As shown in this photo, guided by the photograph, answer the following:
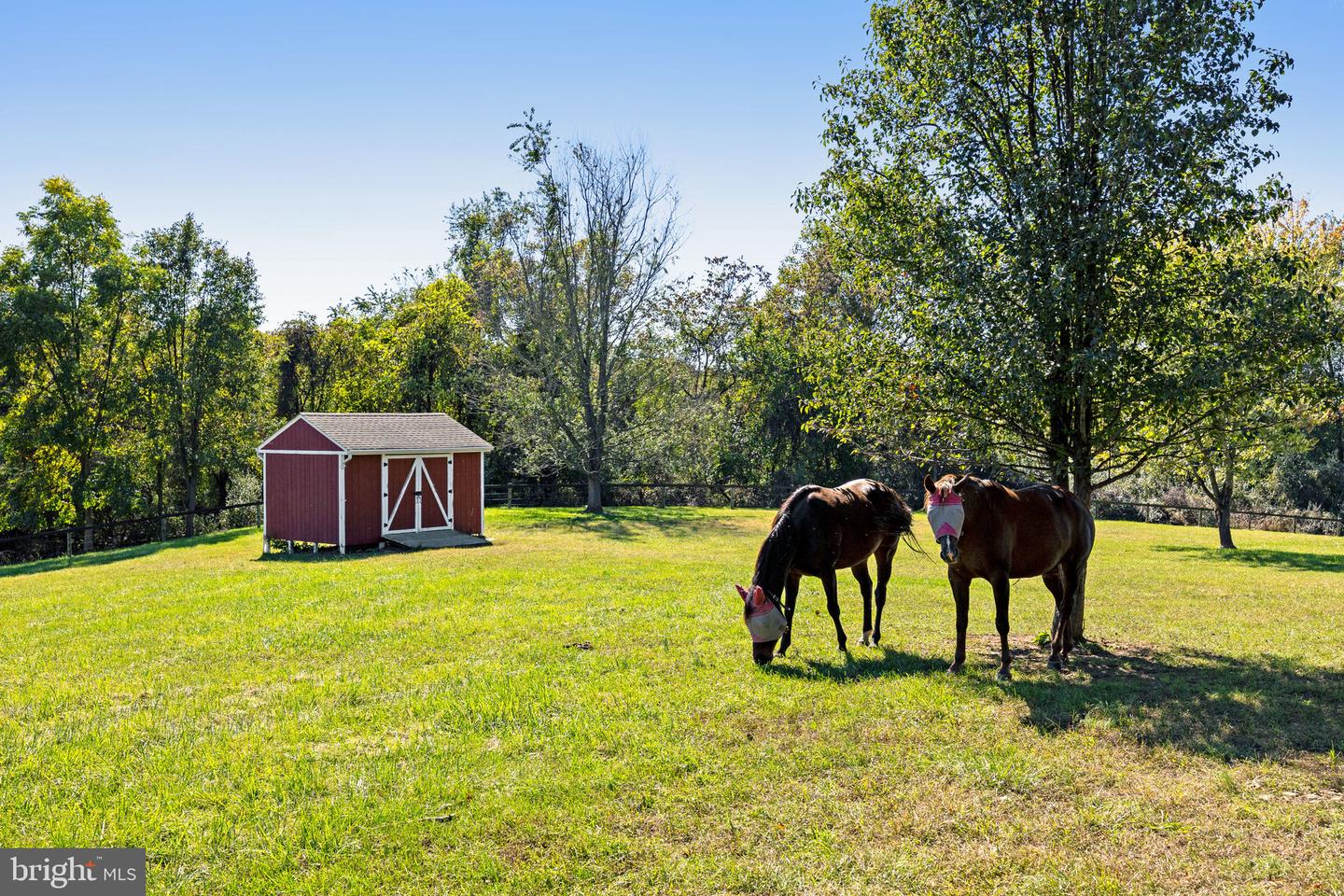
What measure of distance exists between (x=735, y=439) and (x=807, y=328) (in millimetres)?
28266

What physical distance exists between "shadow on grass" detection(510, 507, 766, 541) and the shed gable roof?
387 centimetres

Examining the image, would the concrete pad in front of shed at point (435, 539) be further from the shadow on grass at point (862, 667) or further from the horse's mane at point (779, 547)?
the shadow on grass at point (862, 667)

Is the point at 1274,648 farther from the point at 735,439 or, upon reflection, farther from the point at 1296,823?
the point at 735,439

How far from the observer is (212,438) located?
35.1m

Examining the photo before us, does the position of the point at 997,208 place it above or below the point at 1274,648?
above

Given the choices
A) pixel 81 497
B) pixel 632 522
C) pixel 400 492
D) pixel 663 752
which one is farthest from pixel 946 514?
pixel 81 497

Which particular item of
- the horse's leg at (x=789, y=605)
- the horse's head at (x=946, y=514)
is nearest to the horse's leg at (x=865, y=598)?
A: the horse's leg at (x=789, y=605)

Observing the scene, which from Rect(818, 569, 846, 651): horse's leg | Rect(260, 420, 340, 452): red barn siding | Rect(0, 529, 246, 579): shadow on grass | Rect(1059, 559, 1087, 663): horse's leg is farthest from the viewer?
Rect(0, 529, 246, 579): shadow on grass

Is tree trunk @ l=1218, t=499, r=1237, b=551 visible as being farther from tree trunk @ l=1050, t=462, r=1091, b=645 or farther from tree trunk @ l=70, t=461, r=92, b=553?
tree trunk @ l=70, t=461, r=92, b=553

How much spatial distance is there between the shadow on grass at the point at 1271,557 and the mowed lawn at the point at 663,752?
891 centimetres

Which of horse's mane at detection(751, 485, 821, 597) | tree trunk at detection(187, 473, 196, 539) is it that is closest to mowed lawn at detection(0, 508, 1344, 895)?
horse's mane at detection(751, 485, 821, 597)

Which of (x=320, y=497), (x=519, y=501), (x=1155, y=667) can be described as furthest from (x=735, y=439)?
(x=1155, y=667)

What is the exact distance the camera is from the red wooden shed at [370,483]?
22062 mm

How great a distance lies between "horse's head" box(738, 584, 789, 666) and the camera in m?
8.03
